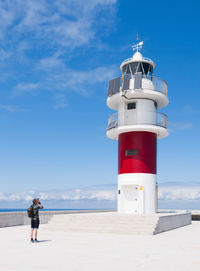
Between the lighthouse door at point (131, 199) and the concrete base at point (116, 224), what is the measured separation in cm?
367

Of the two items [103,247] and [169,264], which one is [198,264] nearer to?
[169,264]

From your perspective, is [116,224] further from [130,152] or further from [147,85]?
[147,85]

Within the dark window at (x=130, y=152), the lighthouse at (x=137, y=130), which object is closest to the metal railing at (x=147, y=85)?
the lighthouse at (x=137, y=130)

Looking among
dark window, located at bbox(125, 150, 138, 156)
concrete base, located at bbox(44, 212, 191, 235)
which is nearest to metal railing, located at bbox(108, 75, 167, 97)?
dark window, located at bbox(125, 150, 138, 156)

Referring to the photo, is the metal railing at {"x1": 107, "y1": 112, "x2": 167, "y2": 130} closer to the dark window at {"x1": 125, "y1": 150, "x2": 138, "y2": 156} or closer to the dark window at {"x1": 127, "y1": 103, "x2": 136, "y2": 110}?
the dark window at {"x1": 127, "y1": 103, "x2": 136, "y2": 110}

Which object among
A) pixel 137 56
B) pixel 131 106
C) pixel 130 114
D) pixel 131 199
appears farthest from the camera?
pixel 137 56

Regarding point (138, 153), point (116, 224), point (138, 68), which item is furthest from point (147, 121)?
point (116, 224)

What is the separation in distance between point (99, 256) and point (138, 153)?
13810mm

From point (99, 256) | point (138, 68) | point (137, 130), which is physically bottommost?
point (99, 256)

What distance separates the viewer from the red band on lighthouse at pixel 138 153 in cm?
2278

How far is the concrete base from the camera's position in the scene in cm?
1636

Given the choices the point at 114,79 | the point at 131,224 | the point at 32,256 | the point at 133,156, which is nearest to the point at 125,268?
the point at 32,256

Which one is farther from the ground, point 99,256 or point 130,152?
point 130,152

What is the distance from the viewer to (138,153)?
22.9 metres
